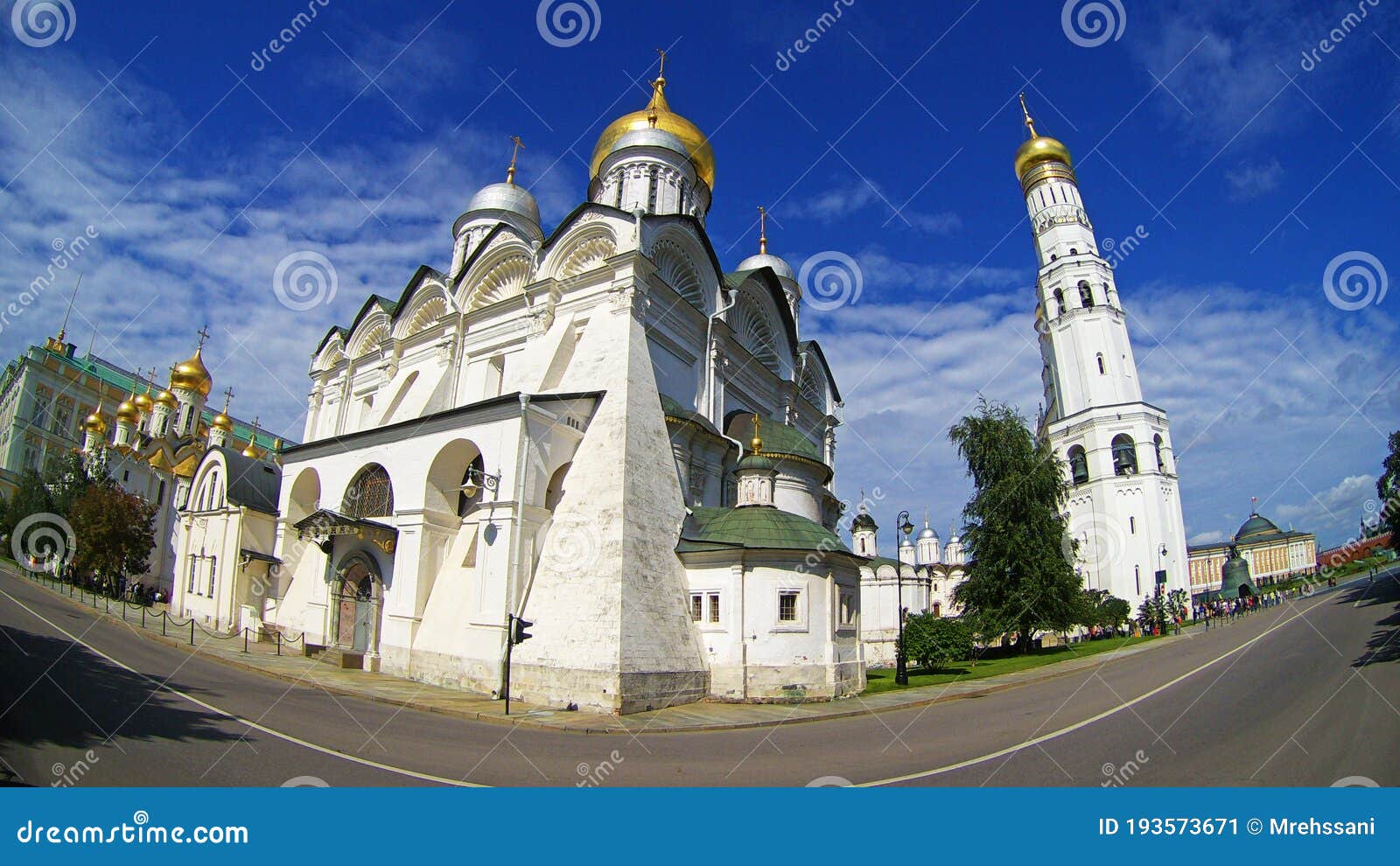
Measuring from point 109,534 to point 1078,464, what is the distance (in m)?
59.8

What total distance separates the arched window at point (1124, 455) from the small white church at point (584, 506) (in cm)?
3533

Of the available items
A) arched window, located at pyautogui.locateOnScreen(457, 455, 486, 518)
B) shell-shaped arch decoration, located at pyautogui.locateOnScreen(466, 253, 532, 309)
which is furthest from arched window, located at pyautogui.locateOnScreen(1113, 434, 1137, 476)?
arched window, located at pyautogui.locateOnScreen(457, 455, 486, 518)

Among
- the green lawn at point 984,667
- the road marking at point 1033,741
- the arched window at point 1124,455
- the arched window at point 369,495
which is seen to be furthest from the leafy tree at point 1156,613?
the arched window at point 369,495

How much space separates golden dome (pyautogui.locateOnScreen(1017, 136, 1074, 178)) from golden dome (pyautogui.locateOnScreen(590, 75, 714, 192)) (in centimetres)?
3707

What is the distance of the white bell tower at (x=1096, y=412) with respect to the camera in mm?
46250

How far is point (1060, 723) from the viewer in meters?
10.8

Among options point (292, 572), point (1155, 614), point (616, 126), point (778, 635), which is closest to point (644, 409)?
point (778, 635)

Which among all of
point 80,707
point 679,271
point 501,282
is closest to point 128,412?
point 501,282

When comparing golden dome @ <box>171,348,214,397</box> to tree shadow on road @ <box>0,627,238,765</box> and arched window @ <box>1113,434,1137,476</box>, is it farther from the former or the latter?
arched window @ <box>1113,434,1137,476</box>

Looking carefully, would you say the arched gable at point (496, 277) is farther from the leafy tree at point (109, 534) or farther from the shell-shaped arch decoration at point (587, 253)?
the leafy tree at point (109, 534)

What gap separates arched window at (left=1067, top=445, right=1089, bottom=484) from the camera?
50094 mm

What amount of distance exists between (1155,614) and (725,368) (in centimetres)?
2998

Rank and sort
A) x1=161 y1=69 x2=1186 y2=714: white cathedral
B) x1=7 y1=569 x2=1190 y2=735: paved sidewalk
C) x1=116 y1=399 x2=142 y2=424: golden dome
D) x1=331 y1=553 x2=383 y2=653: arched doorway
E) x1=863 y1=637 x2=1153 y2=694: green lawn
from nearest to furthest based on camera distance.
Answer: x1=7 y1=569 x2=1190 y2=735: paved sidewalk → x1=161 y1=69 x2=1186 y2=714: white cathedral → x1=331 y1=553 x2=383 y2=653: arched doorway → x1=863 y1=637 x2=1153 y2=694: green lawn → x1=116 y1=399 x2=142 y2=424: golden dome

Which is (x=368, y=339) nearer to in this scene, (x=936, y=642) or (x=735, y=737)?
(x=735, y=737)
